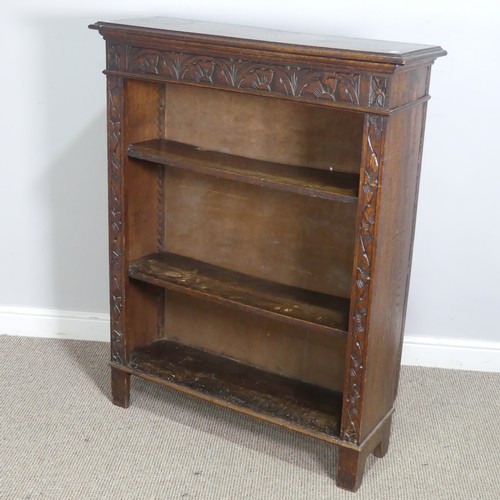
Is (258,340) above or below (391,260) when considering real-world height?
below

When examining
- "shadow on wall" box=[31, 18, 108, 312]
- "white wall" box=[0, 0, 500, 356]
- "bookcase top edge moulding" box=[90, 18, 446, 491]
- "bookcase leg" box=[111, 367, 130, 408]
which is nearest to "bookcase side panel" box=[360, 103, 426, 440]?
"bookcase top edge moulding" box=[90, 18, 446, 491]

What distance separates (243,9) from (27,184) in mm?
985

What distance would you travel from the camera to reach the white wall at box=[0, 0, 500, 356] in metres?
2.72

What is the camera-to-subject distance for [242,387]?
8.54 ft

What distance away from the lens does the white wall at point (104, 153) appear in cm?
272

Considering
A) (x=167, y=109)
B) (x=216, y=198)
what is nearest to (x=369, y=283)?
(x=216, y=198)

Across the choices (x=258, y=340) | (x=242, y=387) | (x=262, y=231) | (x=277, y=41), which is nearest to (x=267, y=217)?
(x=262, y=231)

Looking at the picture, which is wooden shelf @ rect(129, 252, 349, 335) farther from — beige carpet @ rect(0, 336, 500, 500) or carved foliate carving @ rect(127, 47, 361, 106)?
carved foliate carving @ rect(127, 47, 361, 106)

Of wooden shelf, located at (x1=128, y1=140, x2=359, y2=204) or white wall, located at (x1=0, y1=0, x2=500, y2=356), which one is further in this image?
white wall, located at (x1=0, y1=0, x2=500, y2=356)

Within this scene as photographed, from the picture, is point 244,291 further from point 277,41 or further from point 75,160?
point 75,160

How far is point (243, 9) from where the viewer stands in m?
2.79

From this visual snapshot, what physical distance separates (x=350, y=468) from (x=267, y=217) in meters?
0.75

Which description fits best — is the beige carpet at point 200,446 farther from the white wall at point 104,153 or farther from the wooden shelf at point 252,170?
the wooden shelf at point 252,170

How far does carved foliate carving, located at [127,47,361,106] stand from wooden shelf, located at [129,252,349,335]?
0.60m
